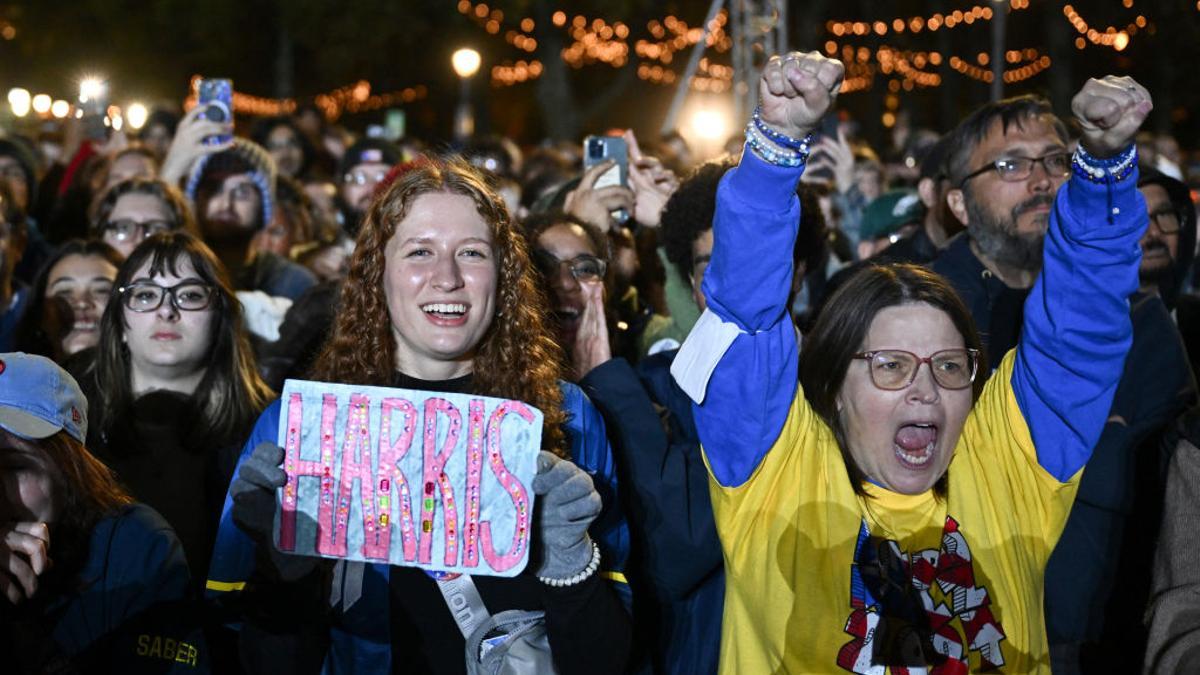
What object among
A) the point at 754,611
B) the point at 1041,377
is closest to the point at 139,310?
the point at 754,611

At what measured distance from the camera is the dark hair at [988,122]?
4.85 m

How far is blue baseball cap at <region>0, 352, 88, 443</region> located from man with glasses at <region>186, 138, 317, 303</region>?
309 centimetres

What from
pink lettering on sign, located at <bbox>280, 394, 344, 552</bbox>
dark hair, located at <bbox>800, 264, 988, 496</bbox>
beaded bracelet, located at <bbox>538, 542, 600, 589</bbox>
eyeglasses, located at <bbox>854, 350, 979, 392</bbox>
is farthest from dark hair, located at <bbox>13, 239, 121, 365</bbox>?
eyeglasses, located at <bbox>854, 350, 979, 392</bbox>

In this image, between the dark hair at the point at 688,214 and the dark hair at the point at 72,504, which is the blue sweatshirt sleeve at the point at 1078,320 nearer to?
the dark hair at the point at 688,214

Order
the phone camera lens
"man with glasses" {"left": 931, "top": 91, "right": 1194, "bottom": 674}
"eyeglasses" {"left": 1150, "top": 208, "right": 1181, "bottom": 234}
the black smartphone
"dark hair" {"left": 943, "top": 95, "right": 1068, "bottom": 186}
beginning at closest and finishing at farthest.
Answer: "man with glasses" {"left": 931, "top": 91, "right": 1194, "bottom": 674} < "dark hair" {"left": 943, "top": 95, "right": 1068, "bottom": 186} < "eyeglasses" {"left": 1150, "top": 208, "right": 1181, "bottom": 234} < the black smartphone < the phone camera lens

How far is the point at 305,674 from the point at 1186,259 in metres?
4.00

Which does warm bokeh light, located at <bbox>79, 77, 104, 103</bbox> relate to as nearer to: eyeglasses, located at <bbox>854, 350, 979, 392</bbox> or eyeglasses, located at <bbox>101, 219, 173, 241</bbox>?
eyeglasses, located at <bbox>101, 219, 173, 241</bbox>

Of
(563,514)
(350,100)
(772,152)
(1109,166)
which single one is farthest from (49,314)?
(350,100)

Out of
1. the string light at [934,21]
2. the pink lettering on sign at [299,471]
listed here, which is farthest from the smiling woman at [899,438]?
the string light at [934,21]

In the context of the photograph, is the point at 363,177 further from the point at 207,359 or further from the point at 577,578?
the point at 577,578

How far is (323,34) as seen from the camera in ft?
99.5

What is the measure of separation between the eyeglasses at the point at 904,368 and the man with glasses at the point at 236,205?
3826 millimetres

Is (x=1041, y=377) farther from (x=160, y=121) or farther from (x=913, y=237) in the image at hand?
(x=160, y=121)

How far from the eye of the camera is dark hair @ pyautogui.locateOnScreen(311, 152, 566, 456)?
3508 millimetres
